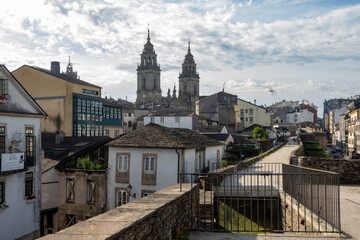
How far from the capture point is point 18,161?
2117cm

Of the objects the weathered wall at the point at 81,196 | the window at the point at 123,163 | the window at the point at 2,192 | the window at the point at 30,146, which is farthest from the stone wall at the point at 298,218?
the window at the point at 30,146

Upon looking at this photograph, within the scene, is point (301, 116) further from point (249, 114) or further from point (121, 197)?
point (121, 197)

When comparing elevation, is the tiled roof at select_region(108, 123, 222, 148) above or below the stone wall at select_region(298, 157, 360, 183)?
above

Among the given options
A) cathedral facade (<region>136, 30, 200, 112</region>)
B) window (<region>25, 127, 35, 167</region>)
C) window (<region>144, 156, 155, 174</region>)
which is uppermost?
cathedral facade (<region>136, 30, 200, 112</region>)

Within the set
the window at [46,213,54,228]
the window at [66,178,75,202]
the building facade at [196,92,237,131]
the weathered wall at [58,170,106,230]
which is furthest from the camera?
the building facade at [196,92,237,131]

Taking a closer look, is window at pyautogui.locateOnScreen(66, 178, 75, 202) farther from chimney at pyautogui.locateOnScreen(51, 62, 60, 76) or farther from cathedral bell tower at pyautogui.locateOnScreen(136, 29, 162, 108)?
cathedral bell tower at pyautogui.locateOnScreen(136, 29, 162, 108)

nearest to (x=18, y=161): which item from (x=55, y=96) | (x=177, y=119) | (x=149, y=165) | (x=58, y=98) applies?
(x=149, y=165)

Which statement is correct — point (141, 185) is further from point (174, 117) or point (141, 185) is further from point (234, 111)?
point (234, 111)

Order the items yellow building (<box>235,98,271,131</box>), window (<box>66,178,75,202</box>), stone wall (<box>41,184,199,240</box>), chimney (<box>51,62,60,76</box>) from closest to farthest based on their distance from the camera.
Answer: stone wall (<box>41,184,199,240</box>)
window (<box>66,178,75,202</box>)
chimney (<box>51,62,60,76</box>)
yellow building (<box>235,98,271,131</box>)

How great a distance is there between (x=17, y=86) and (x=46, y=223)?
383 inches

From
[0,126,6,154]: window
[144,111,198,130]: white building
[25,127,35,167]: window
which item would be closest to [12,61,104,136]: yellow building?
[144,111,198,130]: white building

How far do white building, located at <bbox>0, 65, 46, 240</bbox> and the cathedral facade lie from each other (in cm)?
11712

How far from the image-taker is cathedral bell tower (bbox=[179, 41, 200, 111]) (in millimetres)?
150625

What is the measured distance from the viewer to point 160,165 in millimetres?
21359
